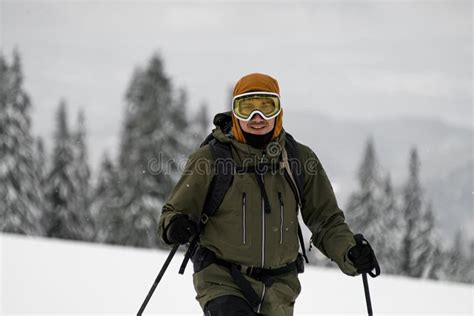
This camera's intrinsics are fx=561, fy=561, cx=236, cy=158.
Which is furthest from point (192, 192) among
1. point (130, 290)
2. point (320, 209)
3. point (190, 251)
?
point (130, 290)

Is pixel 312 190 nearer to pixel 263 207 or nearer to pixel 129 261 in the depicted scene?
pixel 263 207

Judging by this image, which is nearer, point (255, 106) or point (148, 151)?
point (255, 106)

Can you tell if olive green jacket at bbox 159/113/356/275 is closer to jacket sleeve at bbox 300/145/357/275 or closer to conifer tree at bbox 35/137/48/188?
jacket sleeve at bbox 300/145/357/275

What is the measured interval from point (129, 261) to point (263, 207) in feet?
22.6

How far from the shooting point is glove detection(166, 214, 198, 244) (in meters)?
3.30

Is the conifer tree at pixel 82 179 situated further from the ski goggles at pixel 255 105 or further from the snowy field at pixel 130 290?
the ski goggles at pixel 255 105

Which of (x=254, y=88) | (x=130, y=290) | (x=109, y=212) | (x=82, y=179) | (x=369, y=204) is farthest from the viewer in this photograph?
(x=82, y=179)

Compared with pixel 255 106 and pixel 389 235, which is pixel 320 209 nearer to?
pixel 255 106

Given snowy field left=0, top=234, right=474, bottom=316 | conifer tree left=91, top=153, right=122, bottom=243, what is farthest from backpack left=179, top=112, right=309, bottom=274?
conifer tree left=91, top=153, right=122, bottom=243

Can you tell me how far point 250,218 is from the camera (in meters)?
3.42

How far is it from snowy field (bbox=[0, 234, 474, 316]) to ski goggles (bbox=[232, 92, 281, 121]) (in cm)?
372

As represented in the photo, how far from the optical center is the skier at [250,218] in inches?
134

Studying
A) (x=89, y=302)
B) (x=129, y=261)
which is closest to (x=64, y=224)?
(x=129, y=261)

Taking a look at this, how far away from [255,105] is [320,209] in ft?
2.78
